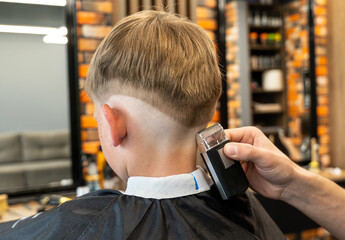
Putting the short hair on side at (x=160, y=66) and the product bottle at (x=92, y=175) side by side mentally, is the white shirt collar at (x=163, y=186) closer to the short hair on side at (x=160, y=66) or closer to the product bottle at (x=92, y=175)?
the short hair on side at (x=160, y=66)

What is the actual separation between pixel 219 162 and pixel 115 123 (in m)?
0.30

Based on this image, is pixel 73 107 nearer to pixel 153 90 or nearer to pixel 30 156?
pixel 30 156

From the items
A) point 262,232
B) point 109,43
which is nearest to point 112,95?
point 109,43

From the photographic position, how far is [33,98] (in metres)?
3.90

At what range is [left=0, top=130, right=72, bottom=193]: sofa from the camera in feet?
10.9

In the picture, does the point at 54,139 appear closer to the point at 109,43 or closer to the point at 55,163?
the point at 55,163

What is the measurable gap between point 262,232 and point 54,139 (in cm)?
289

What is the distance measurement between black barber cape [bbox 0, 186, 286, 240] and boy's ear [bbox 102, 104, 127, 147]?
0.16 metres

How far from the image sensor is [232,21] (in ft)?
11.8

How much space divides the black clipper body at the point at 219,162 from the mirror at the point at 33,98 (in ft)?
6.52

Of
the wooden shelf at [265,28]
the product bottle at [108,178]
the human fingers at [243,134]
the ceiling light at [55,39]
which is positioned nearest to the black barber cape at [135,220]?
the human fingers at [243,134]

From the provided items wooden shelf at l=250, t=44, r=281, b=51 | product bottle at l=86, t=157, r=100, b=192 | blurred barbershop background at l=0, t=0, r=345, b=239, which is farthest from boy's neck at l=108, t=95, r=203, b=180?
wooden shelf at l=250, t=44, r=281, b=51

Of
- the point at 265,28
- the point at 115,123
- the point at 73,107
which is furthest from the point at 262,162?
the point at 265,28

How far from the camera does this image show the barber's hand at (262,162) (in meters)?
0.95
